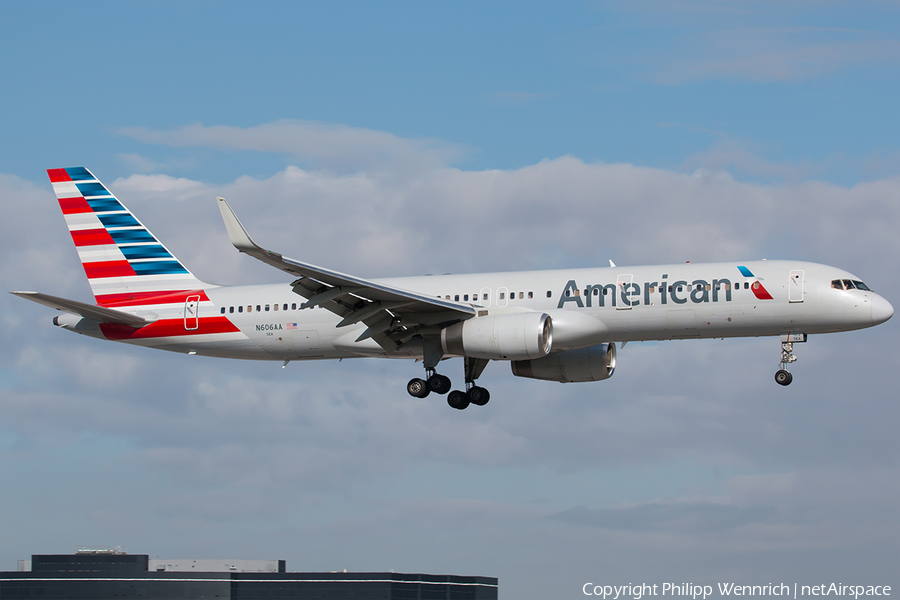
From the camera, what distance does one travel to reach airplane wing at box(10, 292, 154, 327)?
125 ft

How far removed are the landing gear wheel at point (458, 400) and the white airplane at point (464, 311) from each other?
0.05m

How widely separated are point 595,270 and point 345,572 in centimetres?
4662

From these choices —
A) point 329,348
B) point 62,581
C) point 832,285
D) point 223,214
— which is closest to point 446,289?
point 329,348

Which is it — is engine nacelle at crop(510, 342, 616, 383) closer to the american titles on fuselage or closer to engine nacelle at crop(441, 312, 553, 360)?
the american titles on fuselage

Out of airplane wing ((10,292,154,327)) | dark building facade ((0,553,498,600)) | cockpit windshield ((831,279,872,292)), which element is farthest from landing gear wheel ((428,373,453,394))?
dark building facade ((0,553,498,600))

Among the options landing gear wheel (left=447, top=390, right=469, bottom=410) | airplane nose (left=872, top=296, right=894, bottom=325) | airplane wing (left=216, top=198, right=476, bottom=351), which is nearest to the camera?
airplane wing (left=216, top=198, right=476, bottom=351)

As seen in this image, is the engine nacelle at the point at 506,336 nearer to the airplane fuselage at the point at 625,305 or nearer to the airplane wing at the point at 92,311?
the airplane fuselage at the point at 625,305

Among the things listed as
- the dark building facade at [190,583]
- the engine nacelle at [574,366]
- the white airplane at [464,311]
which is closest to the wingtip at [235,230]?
the white airplane at [464,311]

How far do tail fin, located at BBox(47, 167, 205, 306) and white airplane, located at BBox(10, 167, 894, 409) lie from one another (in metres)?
0.07

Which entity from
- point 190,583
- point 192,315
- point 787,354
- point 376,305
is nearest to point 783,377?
point 787,354

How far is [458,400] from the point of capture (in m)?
41.6

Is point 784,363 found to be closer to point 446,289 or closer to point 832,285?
point 832,285

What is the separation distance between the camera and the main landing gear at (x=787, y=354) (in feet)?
120

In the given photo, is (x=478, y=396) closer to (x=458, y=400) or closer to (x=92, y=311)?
(x=458, y=400)
